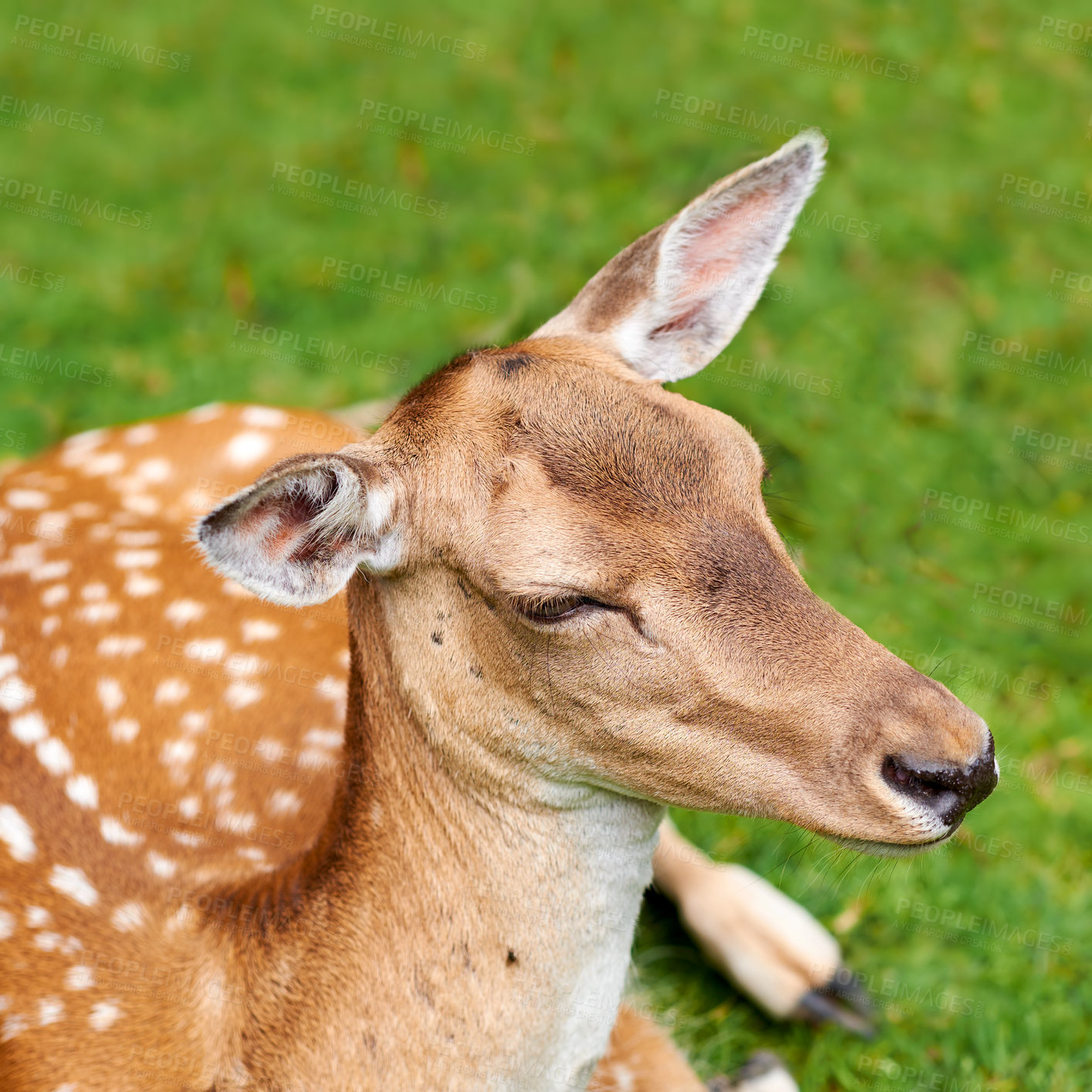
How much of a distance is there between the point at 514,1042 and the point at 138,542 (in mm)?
1958

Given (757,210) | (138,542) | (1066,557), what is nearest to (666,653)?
(757,210)

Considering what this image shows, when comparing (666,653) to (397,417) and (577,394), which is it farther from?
(397,417)

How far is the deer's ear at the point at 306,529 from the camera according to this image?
2211mm

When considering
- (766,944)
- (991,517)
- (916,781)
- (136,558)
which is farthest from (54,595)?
(991,517)

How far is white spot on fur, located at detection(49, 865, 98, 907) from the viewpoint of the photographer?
2.87m

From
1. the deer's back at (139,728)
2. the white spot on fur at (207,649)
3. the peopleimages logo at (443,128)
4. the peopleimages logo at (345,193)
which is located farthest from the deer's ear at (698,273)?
the peopleimages logo at (443,128)

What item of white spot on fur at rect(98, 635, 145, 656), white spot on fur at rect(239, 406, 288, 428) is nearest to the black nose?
white spot on fur at rect(98, 635, 145, 656)

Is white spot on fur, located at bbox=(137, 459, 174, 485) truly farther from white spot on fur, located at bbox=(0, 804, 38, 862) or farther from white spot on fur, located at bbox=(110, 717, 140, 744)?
white spot on fur, located at bbox=(0, 804, 38, 862)

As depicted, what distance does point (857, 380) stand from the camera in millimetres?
5676

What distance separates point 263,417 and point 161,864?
1.73 meters

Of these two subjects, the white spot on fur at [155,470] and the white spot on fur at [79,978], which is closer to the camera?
the white spot on fur at [79,978]

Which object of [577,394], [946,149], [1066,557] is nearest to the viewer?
[577,394]

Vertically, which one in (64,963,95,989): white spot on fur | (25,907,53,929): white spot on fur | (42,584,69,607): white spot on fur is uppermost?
(42,584,69,607): white spot on fur

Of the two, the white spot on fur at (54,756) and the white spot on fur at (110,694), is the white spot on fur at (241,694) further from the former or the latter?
the white spot on fur at (54,756)
